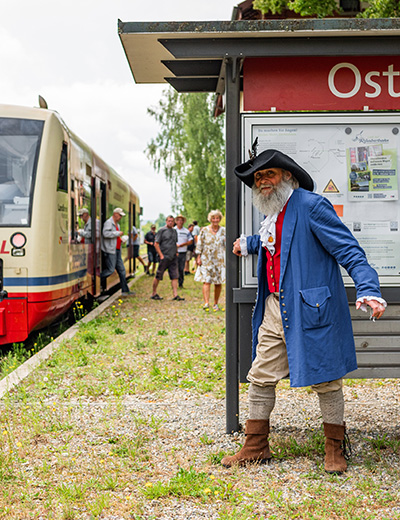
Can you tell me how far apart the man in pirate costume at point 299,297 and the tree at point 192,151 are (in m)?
34.4

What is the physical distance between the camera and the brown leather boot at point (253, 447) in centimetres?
427

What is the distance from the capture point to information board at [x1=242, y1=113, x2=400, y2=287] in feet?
15.5

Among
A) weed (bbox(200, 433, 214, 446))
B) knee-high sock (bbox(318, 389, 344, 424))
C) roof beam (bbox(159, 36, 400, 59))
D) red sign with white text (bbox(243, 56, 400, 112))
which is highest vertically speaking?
roof beam (bbox(159, 36, 400, 59))

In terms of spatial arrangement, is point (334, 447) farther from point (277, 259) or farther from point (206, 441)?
point (277, 259)

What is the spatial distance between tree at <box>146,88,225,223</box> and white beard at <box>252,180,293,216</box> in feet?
113

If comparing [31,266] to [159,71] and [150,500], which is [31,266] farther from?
[150,500]

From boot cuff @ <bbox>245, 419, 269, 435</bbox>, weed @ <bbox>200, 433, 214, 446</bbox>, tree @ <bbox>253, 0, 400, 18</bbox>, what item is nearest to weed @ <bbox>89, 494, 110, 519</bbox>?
boot cuff @ <bbox>245, 419, 269, 435</bbox>

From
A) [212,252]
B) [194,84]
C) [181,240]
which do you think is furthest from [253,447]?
[181,240]

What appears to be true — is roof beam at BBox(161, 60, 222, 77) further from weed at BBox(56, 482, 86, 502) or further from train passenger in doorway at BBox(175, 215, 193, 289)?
train passenger in doorway at BBox(175, 215, 193, 289)

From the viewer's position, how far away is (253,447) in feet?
A: 14.1

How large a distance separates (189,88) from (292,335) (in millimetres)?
2892

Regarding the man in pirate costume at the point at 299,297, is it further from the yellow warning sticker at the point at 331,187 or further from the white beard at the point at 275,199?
the yellow warning sticker at the point at 331,187

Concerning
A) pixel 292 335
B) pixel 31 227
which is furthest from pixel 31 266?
pixel 292 335

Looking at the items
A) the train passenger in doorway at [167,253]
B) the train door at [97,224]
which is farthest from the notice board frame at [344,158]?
the train passenger in doorway at [167,253]
